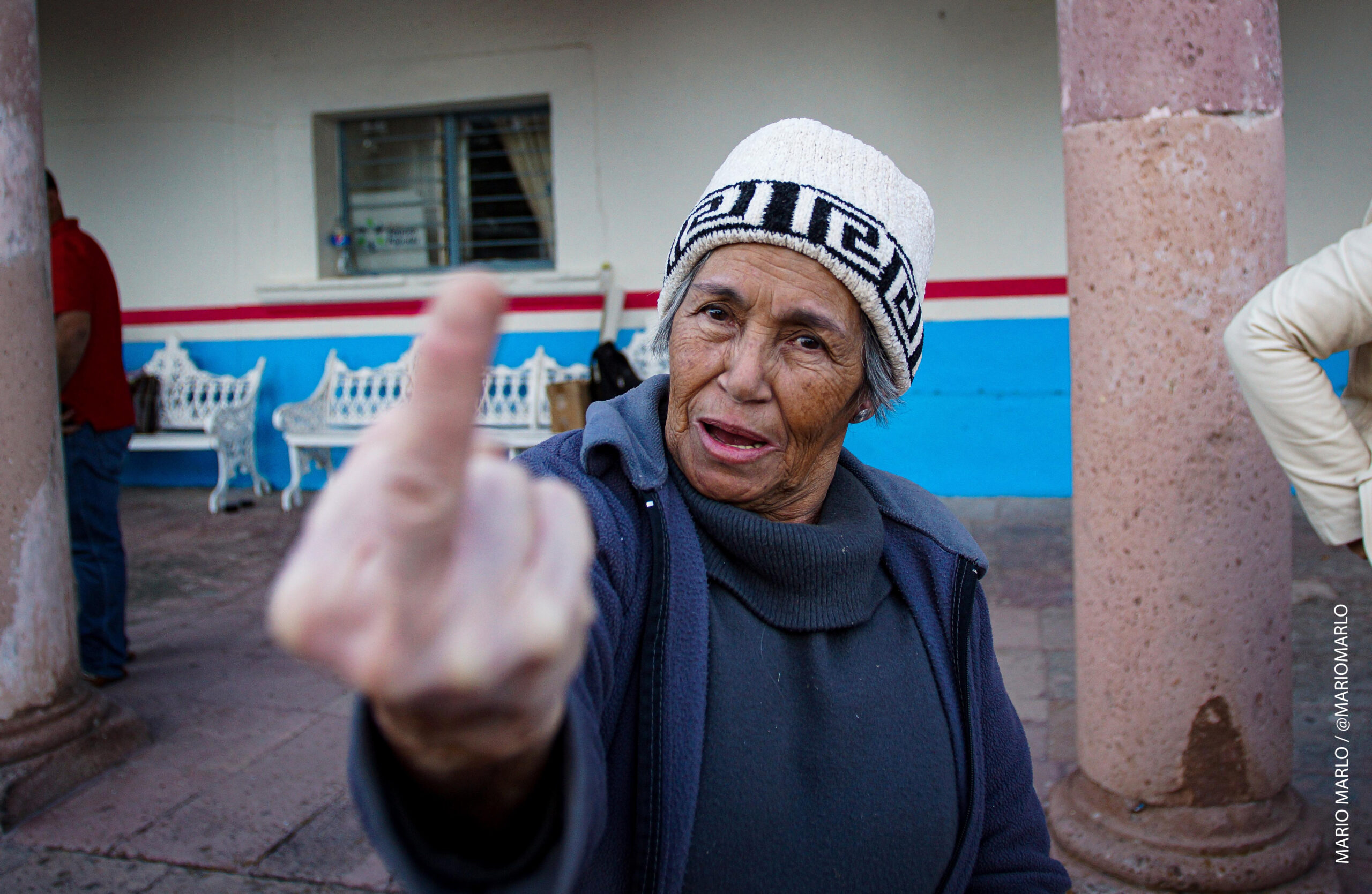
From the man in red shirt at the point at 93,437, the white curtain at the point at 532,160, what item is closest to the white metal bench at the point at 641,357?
the white curtain at the point at 532,160

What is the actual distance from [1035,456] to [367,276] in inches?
209

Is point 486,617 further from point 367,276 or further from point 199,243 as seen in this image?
point 199,243

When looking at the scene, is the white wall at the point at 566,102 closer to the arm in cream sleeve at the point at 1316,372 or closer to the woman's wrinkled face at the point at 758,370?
the arm in cream sleeve at the point at 1316,372

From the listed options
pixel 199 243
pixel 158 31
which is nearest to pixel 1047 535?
pixel 199 243

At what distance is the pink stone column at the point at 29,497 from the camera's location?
3.42 meters

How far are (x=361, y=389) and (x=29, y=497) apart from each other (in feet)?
16.2

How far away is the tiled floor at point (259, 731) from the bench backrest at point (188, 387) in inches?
78.3

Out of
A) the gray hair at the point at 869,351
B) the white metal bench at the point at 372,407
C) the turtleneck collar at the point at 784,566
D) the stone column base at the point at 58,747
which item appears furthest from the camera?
the white metal bench at the point at 372,407

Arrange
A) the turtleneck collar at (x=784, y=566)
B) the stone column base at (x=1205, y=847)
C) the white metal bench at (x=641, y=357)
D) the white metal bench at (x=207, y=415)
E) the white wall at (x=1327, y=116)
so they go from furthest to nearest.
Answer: the white metal bench at (x=207, y=415)
the white metal bench at (x=641, y=357)
the white wall at (x=1327, y=116)
the stone column base at (x=1205, y=847)
the turtleneck collar at (x=784, y=566)

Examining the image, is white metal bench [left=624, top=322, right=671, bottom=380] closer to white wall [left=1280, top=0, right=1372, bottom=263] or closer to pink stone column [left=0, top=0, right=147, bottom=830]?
white wall [left=1280, top=0, right=1372, bottom=263]

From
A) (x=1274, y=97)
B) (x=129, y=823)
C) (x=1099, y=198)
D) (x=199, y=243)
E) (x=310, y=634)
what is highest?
(x=199, y=243)

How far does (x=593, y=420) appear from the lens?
4.86 feet

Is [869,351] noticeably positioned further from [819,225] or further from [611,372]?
[611,372]

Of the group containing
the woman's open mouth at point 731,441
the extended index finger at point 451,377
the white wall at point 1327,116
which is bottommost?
the woman's open mouth at point 731,441
